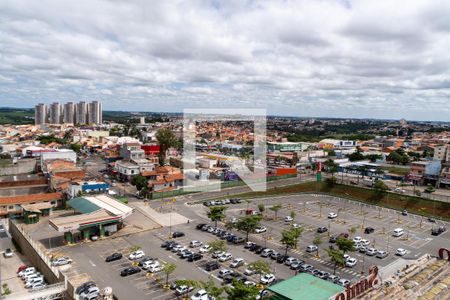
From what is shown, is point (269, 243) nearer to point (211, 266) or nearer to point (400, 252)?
point (211, 266)

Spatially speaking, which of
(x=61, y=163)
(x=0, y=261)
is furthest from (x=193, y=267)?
(x=61, y=163)

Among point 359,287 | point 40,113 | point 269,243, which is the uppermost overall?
point 40,113

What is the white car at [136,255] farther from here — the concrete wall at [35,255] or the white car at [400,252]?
the white car at [400,252]

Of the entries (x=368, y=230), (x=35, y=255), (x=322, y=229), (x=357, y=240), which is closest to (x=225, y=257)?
(x=322, y=229)

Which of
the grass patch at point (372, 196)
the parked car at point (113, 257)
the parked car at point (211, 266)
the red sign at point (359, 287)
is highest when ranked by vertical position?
the red sign at point (359, 287)

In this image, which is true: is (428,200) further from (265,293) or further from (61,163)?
(61,163)

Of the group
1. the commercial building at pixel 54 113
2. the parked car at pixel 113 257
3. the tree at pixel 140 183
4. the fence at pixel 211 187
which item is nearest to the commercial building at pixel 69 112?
the commercial building at pixel 54 113
